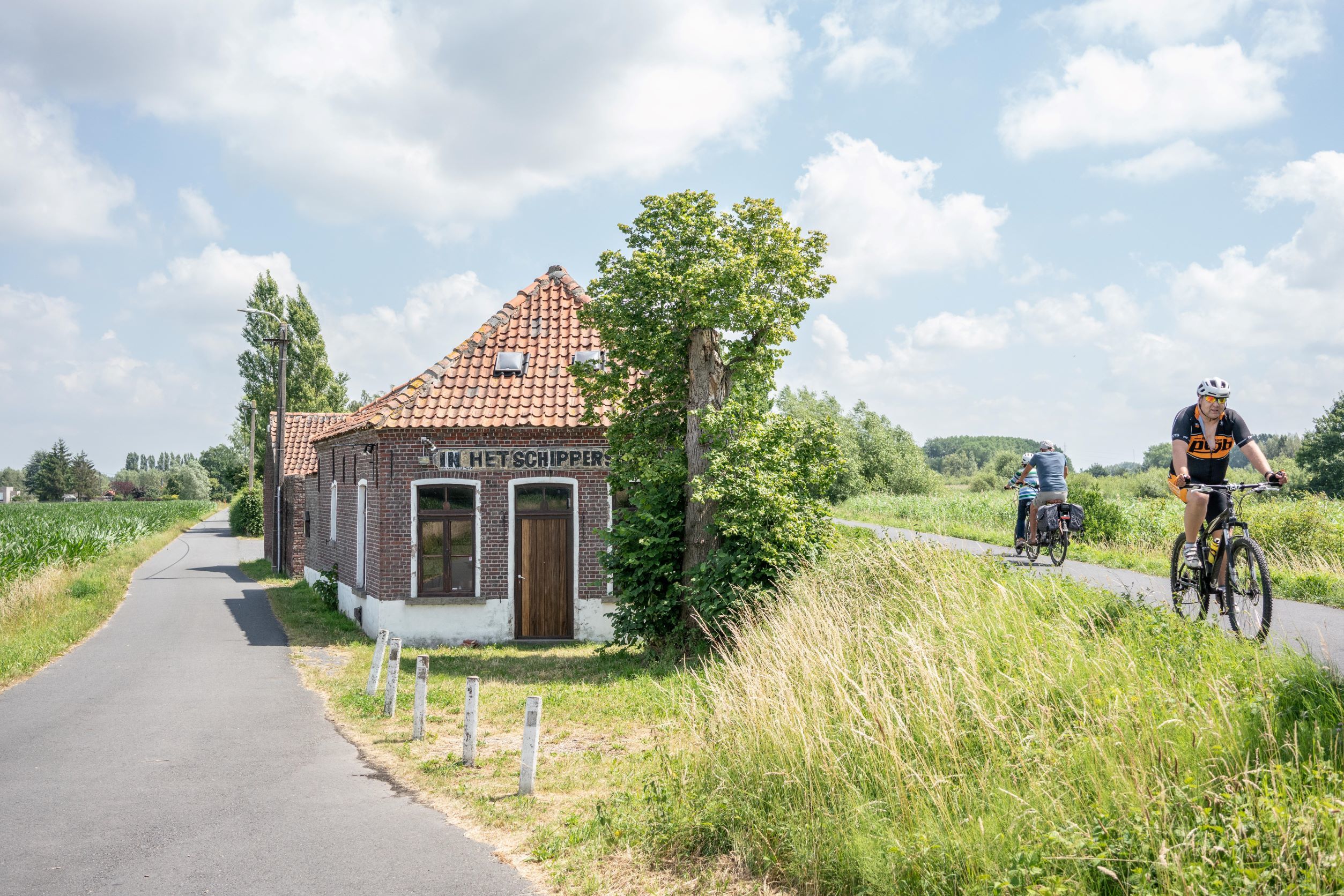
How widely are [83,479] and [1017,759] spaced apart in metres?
136

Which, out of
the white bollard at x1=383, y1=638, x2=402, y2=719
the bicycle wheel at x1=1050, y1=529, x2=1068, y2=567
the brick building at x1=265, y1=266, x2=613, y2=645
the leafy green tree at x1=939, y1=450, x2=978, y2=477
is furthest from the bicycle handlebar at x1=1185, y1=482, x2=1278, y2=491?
the leafy green tree at x1=939, y1=450, x2=978, y2=477

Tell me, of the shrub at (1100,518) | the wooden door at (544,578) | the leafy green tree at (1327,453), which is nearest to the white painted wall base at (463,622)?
the wooden door at (544,578)

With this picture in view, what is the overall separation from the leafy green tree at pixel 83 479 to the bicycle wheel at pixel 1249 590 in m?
133

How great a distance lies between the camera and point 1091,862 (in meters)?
4.08

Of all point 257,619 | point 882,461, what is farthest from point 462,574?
point 882,461

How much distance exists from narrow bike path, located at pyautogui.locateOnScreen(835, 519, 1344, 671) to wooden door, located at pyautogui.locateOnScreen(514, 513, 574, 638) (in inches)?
289

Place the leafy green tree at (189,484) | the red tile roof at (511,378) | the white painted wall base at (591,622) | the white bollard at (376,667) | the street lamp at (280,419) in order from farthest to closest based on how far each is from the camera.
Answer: the leafy green tree at (189,484) → the street lamp at (280,419) → the white painted wall base at (591,622) → the red tile roof at (511,378) → the white bollard at (376,667)

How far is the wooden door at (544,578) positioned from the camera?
1698 cm

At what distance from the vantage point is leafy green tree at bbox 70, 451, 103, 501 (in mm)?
114812

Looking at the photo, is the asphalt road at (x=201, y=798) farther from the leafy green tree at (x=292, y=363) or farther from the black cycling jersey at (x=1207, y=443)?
the leafy green tree at (x=292, y=363)

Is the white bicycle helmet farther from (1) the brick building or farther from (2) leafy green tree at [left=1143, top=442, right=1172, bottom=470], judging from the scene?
(2) leafy green tree at [left=1143, top=442, right=1172, bottom=470]

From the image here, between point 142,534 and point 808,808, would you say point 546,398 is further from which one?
point 142,534

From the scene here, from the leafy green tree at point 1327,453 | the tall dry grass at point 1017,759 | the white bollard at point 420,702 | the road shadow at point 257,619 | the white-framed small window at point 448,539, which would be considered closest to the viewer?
the tall dry grass at point 1017,759

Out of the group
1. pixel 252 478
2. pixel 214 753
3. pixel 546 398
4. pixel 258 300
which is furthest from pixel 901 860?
pixel 258 300
